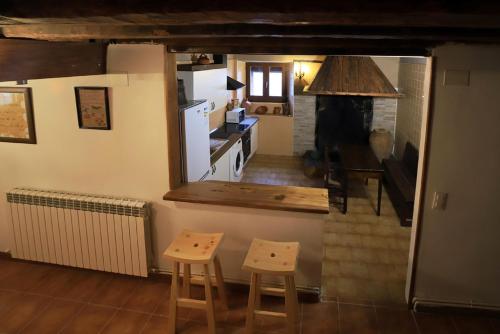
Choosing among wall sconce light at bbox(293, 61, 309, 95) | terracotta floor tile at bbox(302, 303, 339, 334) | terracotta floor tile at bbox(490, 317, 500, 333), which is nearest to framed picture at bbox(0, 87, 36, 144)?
terracotta floor tile at bbox(302, 303, 339, 334)

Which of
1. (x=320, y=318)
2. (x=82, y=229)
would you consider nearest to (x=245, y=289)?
(x=320, y=318)

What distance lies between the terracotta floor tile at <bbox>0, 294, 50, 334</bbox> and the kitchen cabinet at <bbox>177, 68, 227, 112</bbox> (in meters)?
2.37

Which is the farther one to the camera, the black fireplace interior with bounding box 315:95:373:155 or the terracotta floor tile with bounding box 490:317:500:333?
the black fireplace interior with bounding box 315:95:373:155

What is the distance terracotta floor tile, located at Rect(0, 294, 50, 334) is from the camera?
304cm

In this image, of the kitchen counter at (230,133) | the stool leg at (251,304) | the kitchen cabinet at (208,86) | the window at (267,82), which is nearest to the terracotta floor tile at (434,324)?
the stool leg at (251,304)

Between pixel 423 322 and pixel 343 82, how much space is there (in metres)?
2.14

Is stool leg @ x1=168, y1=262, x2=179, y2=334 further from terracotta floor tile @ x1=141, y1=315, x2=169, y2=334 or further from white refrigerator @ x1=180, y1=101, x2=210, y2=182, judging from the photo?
white refrigerator @ x1=180, y1=101, x2=210, y2=182

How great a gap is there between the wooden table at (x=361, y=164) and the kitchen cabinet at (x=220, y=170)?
1501 mm

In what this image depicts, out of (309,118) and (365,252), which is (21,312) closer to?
(365,252)

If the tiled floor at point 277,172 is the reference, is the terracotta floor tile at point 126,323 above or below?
below

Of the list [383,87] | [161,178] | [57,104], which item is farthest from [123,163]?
[383,87]

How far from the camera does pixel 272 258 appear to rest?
2.80m

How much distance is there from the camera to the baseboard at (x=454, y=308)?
3113mm

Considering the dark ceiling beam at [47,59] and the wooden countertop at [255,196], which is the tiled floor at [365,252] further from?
the dark ceiling beam at [47,59]
